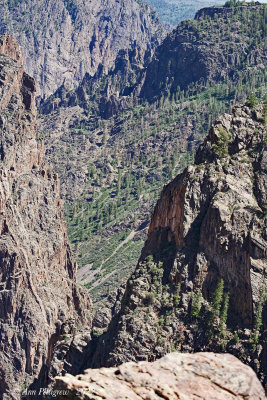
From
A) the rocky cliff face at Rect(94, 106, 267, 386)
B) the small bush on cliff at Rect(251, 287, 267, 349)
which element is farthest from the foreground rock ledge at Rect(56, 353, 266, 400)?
the small bush on cliff at Rect(251, 287, 267, 349)

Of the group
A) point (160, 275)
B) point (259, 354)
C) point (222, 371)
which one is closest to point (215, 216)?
point (160, 275)

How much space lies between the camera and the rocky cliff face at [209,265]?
111438 millimetres

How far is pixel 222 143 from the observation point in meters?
127

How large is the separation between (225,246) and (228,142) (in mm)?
19726

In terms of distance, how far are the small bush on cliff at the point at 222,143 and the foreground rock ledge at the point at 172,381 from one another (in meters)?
71.6

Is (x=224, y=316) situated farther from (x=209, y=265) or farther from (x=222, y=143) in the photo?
(x=222, y=143)

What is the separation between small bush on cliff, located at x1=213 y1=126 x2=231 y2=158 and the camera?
4962 inches

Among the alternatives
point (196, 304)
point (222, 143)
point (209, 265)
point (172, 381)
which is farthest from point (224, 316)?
point (172, 381)

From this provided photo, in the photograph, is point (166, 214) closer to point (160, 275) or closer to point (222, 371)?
point (160, 275)

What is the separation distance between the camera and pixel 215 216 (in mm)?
117812

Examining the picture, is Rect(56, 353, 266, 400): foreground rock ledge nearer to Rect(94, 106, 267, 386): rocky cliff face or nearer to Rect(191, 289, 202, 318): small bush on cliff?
Rect(94, 106, 267, 386): rocky cliff face

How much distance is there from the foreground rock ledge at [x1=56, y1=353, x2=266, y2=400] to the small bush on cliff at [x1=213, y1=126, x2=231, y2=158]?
71.6 m

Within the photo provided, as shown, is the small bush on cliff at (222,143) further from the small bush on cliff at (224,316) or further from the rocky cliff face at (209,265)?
the small bush on cliff at (224,316)

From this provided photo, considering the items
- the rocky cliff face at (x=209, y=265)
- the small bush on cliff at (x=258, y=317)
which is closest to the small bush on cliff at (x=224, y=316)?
the rocky cliff face at (x=209, y=265)
